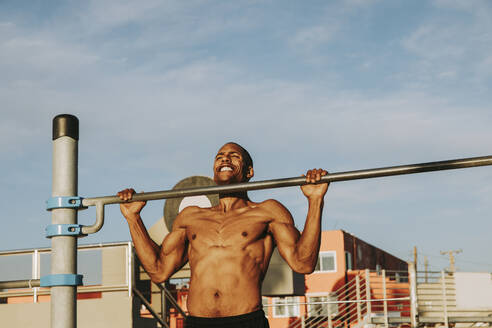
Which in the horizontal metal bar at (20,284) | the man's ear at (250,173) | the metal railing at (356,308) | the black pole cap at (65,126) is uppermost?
the black pole cap at (65,126)

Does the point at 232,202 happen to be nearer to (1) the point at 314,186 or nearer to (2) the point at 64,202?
(1) the point at 314,186

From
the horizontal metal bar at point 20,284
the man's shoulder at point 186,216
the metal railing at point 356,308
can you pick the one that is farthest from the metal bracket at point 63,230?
the metal railing at point 356,308

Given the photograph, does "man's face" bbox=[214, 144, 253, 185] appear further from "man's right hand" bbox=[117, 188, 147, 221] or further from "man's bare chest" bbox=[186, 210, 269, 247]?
"man's right hand" bbox=[117, 188, 147, 221]

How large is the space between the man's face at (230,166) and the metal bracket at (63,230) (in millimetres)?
906

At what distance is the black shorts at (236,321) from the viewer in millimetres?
3584

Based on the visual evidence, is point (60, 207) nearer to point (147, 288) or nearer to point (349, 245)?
point (147, 288)

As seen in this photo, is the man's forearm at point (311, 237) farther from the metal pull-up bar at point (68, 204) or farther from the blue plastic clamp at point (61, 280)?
the blue plastic clamp at point (61, 280)

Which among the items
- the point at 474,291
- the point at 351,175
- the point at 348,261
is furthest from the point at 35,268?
the point at 348,261

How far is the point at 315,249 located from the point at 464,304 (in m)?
17.2

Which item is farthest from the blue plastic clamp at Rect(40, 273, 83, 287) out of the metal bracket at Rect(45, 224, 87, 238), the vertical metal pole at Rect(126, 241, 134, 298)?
the vertical metal pole at Rect(126, 241, 134, 298)

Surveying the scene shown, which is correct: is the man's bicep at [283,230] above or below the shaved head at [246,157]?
below

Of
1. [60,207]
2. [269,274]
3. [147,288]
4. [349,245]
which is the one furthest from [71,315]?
[349,245]

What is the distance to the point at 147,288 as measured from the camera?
1268cm

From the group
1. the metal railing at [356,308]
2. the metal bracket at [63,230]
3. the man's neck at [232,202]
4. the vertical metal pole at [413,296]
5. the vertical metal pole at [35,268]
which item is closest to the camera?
the metal bracket at [63,230]
